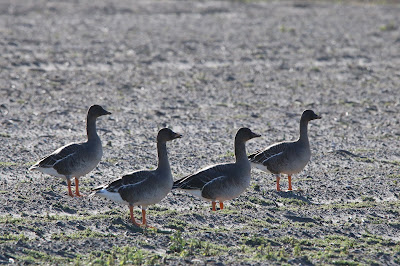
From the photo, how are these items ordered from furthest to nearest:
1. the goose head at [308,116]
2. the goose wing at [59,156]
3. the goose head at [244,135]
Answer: the goose head at [308,116], the goose head at [244,135], the goose wing at [59,156]

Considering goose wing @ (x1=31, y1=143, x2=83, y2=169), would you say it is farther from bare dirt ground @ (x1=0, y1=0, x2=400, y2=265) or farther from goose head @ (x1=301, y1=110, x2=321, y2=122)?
goose head @ (x1=301, y1=110, x2=321, y2=122)

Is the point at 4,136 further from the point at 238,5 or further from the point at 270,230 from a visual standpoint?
the point at 238,5

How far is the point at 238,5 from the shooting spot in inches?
1533

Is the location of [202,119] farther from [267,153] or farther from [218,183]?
[218,183]

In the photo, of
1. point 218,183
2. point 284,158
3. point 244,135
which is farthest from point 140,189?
point 284,158

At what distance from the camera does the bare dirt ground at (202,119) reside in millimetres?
10477

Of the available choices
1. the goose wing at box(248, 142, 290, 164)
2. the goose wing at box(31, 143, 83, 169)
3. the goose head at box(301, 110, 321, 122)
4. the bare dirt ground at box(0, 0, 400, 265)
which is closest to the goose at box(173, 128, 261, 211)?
the bare dirt ground at box(0, 0, 400, 265)

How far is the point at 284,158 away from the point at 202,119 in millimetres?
5307

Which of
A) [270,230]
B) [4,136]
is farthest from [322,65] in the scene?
[270,230]

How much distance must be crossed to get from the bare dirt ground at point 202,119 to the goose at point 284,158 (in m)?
0.39

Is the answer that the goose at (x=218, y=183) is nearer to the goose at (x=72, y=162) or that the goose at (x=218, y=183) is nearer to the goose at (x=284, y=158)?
the goose at (x=284, y=158)

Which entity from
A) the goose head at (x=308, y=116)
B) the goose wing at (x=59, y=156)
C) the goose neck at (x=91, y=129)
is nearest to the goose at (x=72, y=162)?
the goose wing at (x=59, y=156)

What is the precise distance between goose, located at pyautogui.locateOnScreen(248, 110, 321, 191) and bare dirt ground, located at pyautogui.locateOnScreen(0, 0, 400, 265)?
1.29ft

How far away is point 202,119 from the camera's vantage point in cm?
1853
